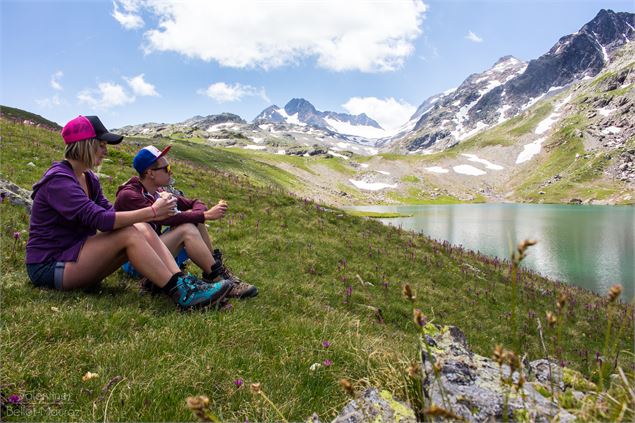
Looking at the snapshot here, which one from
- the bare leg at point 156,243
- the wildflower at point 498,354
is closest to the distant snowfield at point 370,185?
the bare leg at point 156,243

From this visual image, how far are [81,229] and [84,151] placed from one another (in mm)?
1339

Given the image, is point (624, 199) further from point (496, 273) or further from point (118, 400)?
point (118, 400)

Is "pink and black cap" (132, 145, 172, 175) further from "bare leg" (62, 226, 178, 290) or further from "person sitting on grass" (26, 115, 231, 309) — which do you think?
"bare leg" (62, 226, 178, 290)

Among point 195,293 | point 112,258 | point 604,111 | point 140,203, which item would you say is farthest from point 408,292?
point 604,111

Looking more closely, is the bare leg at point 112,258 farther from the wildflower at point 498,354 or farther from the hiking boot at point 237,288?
the wildflower at point 498,354

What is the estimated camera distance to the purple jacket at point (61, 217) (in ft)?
18.2

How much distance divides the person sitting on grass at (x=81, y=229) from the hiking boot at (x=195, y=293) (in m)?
0.16

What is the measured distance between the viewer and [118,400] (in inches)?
150

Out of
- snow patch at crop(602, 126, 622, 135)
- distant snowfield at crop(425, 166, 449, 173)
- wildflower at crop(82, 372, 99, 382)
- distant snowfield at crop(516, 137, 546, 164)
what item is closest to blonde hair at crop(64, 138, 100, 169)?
wildflower at crop(82, 372, 99, 382)

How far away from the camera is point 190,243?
7.42 meters

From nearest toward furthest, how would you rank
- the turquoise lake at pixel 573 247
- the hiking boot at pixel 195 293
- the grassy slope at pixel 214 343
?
the grassy slope at pixel 214 343 → the hiking boot at pixel 195 293 → the turquoise lake at pixel 573 247

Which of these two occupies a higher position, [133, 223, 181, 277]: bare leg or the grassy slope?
[133, 223, 181, 277]: bare leg

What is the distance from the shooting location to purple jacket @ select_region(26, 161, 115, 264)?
5535mm

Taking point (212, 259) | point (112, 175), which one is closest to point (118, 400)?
point (212, 259)
